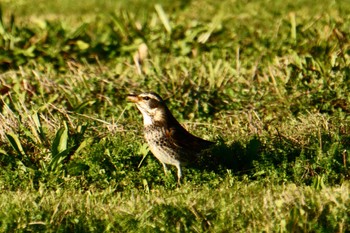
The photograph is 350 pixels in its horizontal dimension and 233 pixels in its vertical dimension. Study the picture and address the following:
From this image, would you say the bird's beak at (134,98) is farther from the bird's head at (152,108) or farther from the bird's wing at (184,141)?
the bird's wing at (184,141)

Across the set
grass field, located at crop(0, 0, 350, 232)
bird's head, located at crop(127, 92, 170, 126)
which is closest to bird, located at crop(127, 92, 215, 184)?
bird's head, located at crop(127, 92, 170, 126)

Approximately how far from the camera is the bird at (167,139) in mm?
7688

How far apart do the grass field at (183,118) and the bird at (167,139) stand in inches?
6.5

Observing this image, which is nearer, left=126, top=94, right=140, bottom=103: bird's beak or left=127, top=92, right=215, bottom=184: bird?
left=127, top=92, right=215, bottom=184: bird

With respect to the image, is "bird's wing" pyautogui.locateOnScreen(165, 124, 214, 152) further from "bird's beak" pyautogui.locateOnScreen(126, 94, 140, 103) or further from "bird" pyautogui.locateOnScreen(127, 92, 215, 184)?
"bird's beak" pyautogui.locateOnScreen(126, 94, 140, 103)

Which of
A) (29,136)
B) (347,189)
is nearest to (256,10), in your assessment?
(29,136)

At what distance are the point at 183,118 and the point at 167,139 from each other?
1900mm

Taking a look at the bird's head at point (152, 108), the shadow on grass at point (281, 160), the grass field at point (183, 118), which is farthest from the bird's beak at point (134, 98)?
the shadow on grass at point (281, 160)

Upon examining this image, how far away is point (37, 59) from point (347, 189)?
5.49 meters

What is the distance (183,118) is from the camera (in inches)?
378

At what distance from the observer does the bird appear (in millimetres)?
7688

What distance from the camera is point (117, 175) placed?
785 centimetres

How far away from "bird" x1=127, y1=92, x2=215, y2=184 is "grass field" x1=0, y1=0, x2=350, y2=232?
0.16 meters

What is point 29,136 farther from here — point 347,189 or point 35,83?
point 347,189
